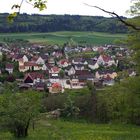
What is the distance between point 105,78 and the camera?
3836 inches

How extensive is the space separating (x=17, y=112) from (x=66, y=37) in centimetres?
15732

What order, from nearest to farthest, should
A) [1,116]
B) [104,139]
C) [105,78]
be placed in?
[104,139] < [1,116] < [105,78]

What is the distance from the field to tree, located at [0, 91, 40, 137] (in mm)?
146190

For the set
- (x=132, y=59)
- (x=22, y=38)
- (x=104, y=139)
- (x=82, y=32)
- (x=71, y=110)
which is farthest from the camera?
(x=82, y=32)

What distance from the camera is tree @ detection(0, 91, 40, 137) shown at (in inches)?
958

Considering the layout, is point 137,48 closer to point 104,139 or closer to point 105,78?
point 104,139

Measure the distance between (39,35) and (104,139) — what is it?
166450mm

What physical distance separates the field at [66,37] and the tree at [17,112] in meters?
146

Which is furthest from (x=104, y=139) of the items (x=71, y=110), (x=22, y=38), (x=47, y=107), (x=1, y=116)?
(x=22, y=38)

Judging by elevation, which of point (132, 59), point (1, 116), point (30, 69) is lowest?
point (30, 69)

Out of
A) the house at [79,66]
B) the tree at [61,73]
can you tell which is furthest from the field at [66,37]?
the tree at [61,73]

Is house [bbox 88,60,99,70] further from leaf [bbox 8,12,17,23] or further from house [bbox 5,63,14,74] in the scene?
leaf [bbox 8,12,17,23]

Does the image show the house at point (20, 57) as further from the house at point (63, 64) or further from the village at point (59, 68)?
the house at point (63, 64)

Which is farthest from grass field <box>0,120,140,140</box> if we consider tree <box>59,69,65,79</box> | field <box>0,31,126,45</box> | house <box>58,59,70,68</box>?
field <box>0,31,126,45</box>
